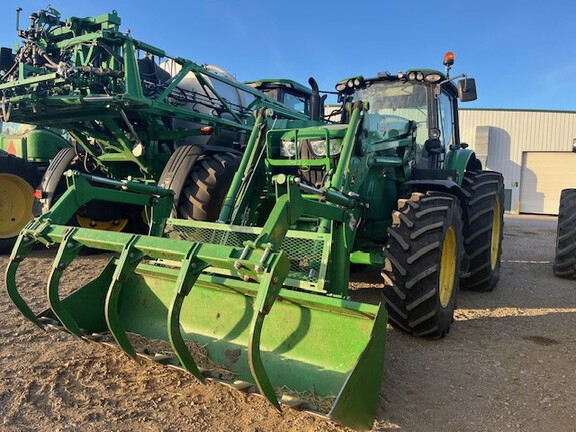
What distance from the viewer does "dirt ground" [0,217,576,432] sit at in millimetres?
2754

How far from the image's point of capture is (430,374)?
347cm

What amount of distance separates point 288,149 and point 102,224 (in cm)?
430

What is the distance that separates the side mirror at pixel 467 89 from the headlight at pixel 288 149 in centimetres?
218

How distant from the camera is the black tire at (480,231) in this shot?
549 centimetres

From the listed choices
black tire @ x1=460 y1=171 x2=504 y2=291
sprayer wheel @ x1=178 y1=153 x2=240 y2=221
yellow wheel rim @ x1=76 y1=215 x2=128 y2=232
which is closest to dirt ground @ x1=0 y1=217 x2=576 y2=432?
black tire @ x1=460 y1=171 x2=504 y2=291

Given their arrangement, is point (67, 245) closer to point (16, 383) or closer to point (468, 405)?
point (16, 383)

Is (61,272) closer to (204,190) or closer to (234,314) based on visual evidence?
(234,314)

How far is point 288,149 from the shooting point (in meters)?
4.63

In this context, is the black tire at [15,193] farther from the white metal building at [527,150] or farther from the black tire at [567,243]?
the white metal building at [527,150]

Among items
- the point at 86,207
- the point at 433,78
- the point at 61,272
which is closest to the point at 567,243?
the point at 433,78

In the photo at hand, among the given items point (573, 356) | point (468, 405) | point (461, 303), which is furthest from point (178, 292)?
point (461, 303)

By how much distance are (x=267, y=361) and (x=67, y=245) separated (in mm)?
1488

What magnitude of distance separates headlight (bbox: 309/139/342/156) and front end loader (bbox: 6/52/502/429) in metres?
0.01

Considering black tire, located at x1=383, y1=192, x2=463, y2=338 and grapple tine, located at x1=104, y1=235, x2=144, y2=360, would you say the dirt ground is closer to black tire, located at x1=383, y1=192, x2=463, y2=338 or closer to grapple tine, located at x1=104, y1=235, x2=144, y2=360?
black tire, located at x1=383, y1=192, x2=463, y2=338
